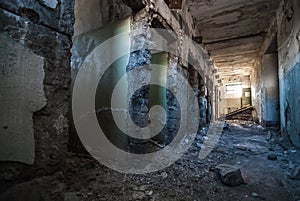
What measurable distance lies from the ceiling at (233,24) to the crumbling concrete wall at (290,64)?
490mm

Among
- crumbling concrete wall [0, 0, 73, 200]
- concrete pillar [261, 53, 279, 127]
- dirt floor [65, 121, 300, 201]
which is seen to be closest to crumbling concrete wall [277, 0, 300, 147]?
dirt floor [65, 121, 300, 201]

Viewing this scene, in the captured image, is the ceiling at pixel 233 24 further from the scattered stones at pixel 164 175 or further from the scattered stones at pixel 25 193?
the scattered stones at pixel 25 193

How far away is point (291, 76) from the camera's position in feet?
11.3

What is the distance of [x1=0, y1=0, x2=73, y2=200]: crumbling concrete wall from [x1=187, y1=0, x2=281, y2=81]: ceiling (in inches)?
139

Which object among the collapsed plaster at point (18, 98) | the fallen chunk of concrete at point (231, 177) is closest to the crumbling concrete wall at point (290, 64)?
the fallen chunk of concrete at point (231, 177)

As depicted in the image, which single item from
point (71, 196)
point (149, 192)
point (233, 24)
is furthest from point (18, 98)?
point (233, 24)

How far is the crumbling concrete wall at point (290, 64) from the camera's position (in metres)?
3.17

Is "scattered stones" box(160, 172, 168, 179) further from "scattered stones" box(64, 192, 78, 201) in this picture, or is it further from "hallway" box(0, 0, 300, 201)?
"scattered stones" box(64, 192, 78, 201)

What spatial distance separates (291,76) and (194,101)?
78.7 inches

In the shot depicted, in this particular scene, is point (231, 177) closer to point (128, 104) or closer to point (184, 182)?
point (184, 182)

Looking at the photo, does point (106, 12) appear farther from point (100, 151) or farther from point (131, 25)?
point (100, 151)

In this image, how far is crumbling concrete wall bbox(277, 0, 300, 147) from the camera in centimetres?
317

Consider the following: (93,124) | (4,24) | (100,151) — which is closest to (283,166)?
(100,151)

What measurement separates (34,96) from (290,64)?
394cm
